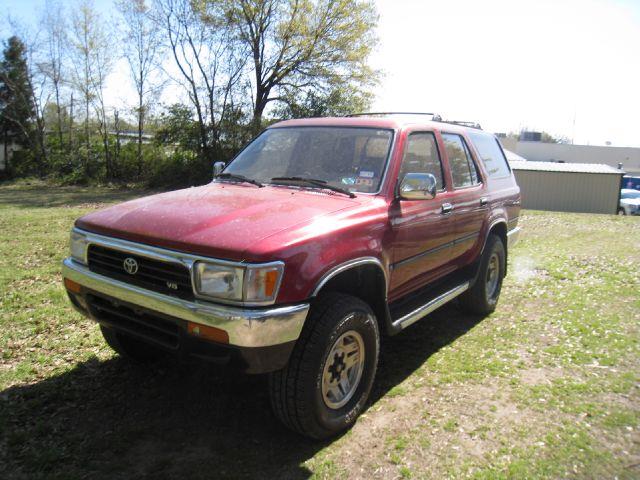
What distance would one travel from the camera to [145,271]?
2.93 metres

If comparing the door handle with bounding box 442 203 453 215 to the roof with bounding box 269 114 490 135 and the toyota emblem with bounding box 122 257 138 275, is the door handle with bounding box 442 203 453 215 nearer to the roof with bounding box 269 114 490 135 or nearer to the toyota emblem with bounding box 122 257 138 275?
the roof with bounding box 269 114 490 135

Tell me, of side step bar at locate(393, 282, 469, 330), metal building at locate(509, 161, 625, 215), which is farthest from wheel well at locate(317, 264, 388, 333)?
metal building at locate(509, 161, 625, 215)

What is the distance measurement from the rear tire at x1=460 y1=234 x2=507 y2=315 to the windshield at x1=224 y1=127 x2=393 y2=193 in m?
2.07

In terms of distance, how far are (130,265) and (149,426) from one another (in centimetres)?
114

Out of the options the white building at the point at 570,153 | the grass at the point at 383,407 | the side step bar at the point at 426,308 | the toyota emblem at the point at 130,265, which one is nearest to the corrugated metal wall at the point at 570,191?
the grass at the point at 383,407

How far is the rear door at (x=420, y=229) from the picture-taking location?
3660 mm

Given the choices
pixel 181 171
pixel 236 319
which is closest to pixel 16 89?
pixel 181 171

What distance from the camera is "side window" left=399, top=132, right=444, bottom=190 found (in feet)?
13.0

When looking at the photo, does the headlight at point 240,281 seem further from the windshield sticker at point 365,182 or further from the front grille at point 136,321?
the windshield sticker at point 365,182

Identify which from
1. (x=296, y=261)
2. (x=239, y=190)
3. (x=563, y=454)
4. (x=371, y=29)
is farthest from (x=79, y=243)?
(x=371, y=29)

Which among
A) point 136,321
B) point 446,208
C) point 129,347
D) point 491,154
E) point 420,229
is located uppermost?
point 491,154

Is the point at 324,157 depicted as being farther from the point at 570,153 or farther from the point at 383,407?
the point at 570,153

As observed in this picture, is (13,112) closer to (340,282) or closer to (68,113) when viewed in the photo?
(68,113)

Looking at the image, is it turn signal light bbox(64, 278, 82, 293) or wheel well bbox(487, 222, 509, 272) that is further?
wheel well bbox(487, 222, 509, 272)
